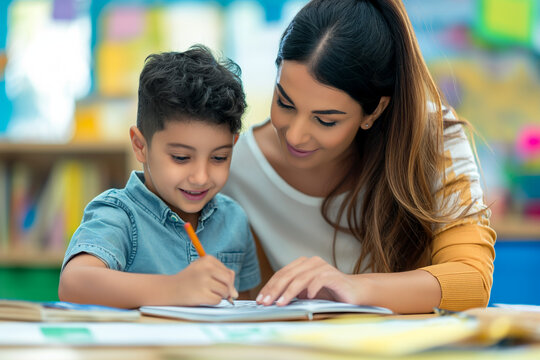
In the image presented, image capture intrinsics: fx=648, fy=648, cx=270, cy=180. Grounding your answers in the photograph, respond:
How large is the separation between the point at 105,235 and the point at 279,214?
0.58m

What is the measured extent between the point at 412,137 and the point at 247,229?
1.33 feet

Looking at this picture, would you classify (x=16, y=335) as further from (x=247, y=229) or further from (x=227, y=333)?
(x=247, y=229)

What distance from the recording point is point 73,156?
8.72ft

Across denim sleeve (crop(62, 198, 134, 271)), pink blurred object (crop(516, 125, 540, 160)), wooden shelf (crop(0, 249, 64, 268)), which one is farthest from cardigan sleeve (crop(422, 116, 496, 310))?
wooden shelf (crop(0, 249, 64, 268))

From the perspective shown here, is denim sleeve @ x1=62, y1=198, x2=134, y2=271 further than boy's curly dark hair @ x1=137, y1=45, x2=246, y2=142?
No

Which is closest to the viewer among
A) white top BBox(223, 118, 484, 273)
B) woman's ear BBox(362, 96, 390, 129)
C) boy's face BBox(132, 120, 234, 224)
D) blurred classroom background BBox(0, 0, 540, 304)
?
boy's face BBox(132, 120, 234, 224)

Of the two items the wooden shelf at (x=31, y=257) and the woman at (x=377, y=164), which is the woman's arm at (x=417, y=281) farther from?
the wooden shelf at (x=31, y=257)

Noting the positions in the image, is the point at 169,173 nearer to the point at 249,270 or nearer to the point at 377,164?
the point at 249,270

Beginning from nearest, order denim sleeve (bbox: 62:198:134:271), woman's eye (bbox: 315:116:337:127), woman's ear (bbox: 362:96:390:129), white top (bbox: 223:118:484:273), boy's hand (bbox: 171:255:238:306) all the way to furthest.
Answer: boy's hand (bbox: 171:255:238:306)
denim sleeve (bbox: 62:198:134:271)
woman's eye (bbox: 315:116:337:127)
woman's ear (bbox: 362:96:390:129)
white top (bbox: 223:118:484:273)

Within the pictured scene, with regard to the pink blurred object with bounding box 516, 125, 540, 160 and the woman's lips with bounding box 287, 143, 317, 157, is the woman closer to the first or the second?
the woman's lips with bounding box 287, 143, 317, 157

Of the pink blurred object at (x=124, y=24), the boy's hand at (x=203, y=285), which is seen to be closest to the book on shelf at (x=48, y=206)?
the pink blurred object at (x=124, y=24)

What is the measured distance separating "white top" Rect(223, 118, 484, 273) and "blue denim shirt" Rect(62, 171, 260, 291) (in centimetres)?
18

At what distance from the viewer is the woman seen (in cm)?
121

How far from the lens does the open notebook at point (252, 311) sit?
2.68ft
